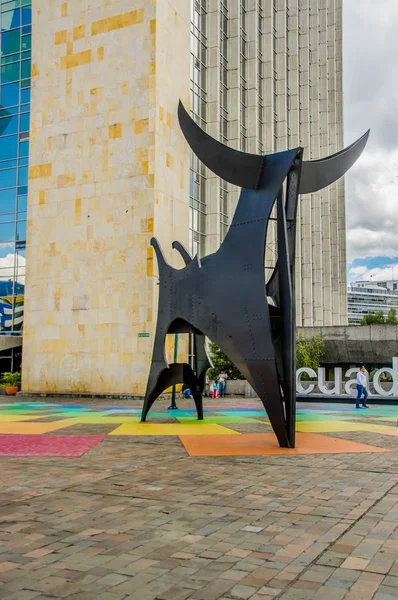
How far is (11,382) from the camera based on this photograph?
32.7 metres

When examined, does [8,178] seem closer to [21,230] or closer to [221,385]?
[21,230]

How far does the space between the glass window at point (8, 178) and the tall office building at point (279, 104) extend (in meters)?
10.8

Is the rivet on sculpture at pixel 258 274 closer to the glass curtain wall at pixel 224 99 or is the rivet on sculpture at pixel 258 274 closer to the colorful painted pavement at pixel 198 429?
the colorful painted pavement at pixel 198 429

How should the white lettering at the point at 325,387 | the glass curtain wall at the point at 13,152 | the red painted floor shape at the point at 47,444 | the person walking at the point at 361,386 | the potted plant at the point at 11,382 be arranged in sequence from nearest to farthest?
the red painted floor shape at the point at 47,444, the person walking at the point at 361,386, the white lettering at the point at 325,387, the potted plant at the point at 11,382, the glass curtain wall at the point at 13,152

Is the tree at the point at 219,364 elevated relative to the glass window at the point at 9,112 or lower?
lower

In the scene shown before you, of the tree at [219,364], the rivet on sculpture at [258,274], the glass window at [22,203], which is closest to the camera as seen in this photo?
the rivet on sculpture at [258,274]

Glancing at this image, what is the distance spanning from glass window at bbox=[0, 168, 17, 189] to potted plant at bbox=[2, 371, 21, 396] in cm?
1169

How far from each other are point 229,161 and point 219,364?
72.8ft

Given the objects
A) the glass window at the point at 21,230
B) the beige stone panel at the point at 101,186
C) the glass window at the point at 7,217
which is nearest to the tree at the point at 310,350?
the beige stone panel at the point at 101,186

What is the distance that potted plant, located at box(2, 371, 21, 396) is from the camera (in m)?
31.7

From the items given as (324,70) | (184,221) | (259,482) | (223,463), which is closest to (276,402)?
(223,463)

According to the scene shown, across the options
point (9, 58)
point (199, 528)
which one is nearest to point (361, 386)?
point (199, 528)

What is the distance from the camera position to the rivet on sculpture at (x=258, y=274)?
10.9 m

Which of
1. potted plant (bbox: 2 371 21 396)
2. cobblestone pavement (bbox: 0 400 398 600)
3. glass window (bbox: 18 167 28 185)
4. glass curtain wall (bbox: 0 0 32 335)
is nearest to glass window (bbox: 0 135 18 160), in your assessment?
glass curtain wall (bbox: 0 0 32 335)
